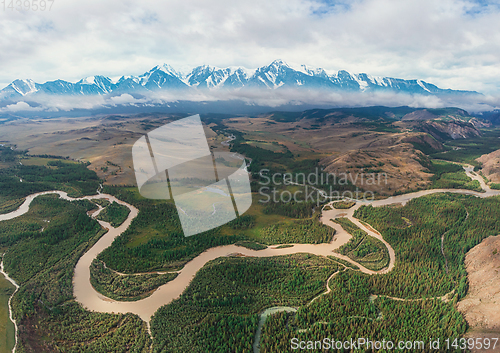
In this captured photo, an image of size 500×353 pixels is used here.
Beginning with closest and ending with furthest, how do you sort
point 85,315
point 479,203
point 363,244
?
point 85,315 < point 363,244 < point 479,203

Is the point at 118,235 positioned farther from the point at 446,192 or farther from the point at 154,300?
the point at 446,192

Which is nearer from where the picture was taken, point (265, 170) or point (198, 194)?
point (198, 194)

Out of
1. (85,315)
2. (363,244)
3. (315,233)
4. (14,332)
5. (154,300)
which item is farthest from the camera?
(315,233)

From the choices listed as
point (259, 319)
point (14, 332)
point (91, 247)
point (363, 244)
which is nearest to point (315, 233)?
point (363, 244)

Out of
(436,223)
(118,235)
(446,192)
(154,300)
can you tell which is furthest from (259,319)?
(446,192)

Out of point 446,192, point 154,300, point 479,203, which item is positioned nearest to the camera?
point 154,300

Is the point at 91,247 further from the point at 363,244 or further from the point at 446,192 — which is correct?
Answer: the point at 446,192
